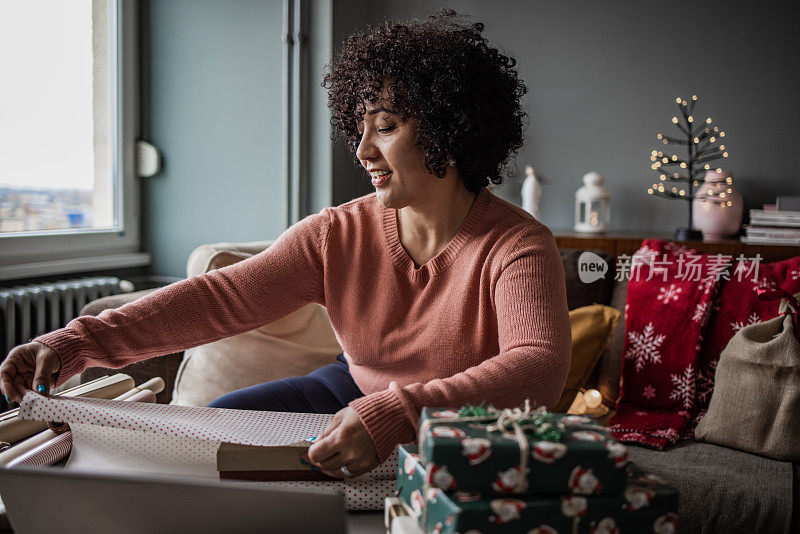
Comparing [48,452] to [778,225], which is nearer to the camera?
[48,452]

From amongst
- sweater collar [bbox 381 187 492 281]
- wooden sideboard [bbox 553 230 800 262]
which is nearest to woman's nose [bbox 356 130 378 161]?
sweater collar [bbox 381 187 492 281]

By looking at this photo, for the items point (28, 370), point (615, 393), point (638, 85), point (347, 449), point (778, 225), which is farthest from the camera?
point (638, 85)

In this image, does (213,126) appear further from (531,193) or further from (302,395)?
(302,395)

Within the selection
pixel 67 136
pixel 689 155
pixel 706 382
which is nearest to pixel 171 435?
pixel 706 382

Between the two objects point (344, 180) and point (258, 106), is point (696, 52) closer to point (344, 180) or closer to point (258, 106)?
point (344, 180)

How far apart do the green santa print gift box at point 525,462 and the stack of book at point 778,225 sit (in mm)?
2243

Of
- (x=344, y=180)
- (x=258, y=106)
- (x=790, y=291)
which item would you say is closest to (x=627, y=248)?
(x=790, y=291)

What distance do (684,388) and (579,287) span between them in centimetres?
44

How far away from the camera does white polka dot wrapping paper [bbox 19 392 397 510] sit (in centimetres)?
97

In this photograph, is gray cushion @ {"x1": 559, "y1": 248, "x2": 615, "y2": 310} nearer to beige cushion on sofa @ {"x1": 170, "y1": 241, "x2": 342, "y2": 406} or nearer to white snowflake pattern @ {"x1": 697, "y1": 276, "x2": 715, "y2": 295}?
white snowflake pattern @ {"x1": 697, "y1": 276, "x2": 715, "y2": 295}

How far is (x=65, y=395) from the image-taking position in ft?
3.81

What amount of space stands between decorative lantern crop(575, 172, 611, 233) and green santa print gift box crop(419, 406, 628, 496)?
2.38 m

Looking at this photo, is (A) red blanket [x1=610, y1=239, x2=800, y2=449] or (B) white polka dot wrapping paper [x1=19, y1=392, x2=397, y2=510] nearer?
(B) white polka dot wrapping paper [x1=19, y1=392, x2=397, y2=510]

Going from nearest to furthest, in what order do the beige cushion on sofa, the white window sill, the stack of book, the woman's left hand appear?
1. the woman's left hand
2. the beige cushion on sofa
3. the white window sill
4. the stack of book
